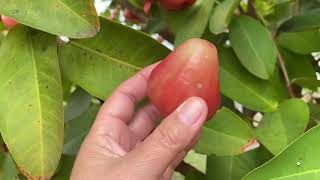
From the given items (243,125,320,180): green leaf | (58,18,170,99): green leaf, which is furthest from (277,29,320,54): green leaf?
(243,125,320,180): green leaf

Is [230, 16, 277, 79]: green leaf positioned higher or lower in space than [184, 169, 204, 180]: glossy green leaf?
higher

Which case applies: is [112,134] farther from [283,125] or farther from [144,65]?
[283,125]

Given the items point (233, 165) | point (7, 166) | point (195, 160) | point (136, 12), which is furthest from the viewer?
point (136, 12)

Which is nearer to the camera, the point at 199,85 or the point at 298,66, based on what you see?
the point at 199,85

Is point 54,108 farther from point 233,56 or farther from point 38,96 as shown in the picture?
point 233,56

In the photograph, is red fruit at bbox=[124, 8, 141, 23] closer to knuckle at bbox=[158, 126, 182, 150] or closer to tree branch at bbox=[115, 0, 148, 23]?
tree branch at bbox=[115, 0, 148, 23]

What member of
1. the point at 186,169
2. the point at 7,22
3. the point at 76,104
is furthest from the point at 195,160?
the point at 7,22
